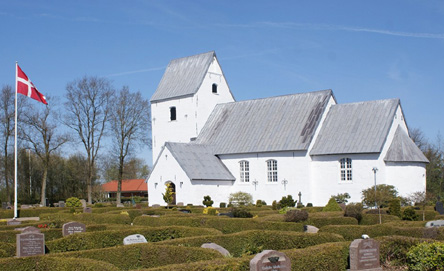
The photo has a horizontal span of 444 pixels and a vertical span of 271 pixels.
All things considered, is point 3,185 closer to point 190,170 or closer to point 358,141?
point 190,170

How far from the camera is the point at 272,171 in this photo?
3550cm

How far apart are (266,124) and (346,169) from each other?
6.88 metres

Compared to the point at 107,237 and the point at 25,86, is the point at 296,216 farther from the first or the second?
the point at 25,86

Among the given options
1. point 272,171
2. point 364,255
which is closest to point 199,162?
point 272,171

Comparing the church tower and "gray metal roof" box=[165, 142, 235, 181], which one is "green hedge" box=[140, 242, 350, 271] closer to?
"gray metal roof" box=[165, 142, 235, 181]

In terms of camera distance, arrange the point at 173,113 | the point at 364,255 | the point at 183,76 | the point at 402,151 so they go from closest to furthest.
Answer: the point at 364,255 → the point at 402,151 → the point at 173,113 → the point at 183,76

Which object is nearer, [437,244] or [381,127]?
[437,244]

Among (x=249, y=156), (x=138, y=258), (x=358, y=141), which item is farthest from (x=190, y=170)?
(x=138, y=258)

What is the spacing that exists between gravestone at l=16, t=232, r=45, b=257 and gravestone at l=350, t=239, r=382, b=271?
7314mm

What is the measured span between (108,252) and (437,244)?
708 centimetres

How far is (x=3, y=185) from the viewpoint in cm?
5038

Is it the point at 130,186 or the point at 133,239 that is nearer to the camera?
the point at 133,239

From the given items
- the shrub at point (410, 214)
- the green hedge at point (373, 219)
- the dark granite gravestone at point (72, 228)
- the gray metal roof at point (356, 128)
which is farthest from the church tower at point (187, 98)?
the dark granite gravestone at point (72, 228)

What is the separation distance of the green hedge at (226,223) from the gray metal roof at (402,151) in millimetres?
15446
